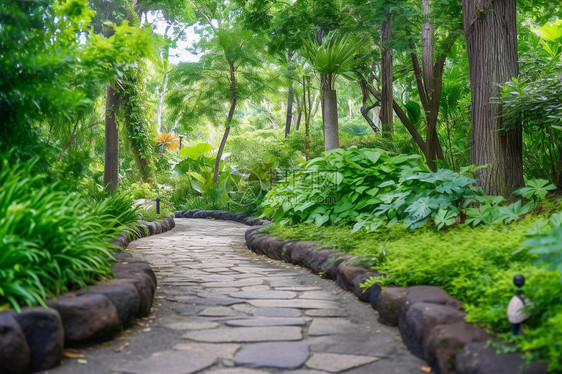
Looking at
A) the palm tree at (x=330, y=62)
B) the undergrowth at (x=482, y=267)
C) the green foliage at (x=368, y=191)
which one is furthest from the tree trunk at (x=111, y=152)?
the undergrowth at (x=482, y=267)

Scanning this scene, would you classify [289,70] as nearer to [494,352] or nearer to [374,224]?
→ [374,224]

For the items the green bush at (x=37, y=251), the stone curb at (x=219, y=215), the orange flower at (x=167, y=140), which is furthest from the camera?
the orange flower at (x=167, y=140)

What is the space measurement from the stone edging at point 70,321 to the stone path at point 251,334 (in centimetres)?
8

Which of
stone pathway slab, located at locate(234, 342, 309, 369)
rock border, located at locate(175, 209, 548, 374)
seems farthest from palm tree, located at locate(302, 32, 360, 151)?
stone pathway slab, located at locate(234, 342, 309, 369)

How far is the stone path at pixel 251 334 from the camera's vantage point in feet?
7.87

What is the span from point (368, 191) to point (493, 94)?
161 centimetres

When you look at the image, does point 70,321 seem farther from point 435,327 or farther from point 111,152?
point 111,152

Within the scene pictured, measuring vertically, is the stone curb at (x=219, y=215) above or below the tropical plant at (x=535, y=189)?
below

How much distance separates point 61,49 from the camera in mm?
3438

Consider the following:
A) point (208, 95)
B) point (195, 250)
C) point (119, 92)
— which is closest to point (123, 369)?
point (195, 250)

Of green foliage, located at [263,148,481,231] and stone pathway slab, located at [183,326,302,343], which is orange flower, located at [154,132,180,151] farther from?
stone pathway slab, located at [183,326,302,343]

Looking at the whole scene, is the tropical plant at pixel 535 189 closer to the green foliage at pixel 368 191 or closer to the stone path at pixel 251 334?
the green foliage at pixel 368 191

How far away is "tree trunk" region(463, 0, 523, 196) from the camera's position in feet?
16.1

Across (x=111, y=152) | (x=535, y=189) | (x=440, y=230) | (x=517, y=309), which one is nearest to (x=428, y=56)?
(x=535, y=189)
